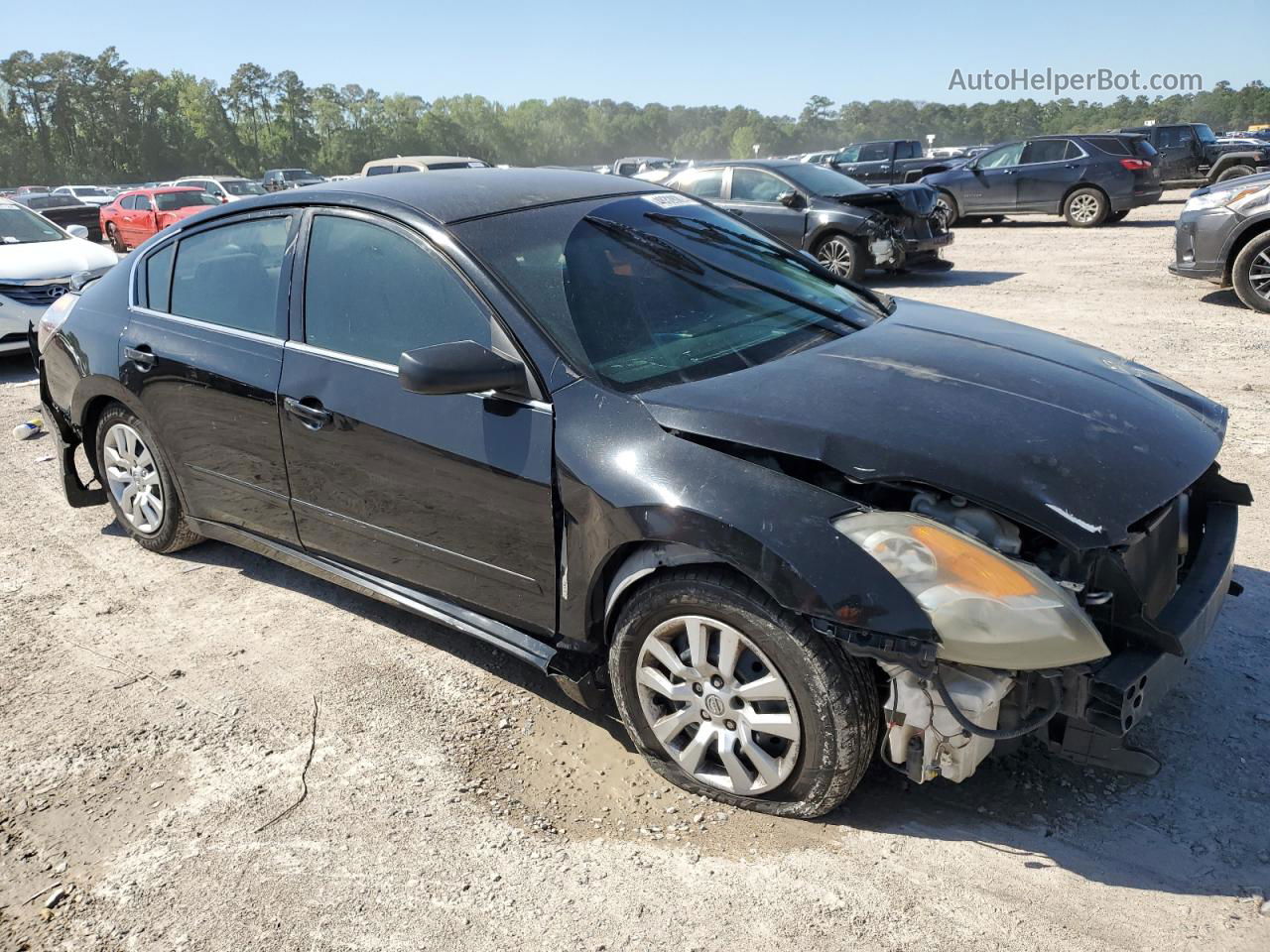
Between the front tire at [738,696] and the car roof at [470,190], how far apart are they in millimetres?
1522

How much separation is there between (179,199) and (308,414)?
21.4 m

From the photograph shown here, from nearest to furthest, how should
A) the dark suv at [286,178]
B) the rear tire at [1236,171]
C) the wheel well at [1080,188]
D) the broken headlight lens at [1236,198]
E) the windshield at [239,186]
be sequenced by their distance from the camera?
the broken headlight lens at [1236,198]
the wheel well at [1080,188]
the rear tire at [1236,171]
the windshield at [239,186]
the dark suv at [286,178]

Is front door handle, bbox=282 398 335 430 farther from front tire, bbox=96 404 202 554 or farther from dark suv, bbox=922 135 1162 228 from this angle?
dark suv, bbox=922 135 1162 228

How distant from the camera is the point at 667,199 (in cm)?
400

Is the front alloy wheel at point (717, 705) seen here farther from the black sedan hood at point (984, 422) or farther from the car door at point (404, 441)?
the black sedan hood at point (984, 422)

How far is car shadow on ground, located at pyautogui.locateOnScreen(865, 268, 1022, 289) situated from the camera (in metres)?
12.5

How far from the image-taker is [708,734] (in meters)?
2.77

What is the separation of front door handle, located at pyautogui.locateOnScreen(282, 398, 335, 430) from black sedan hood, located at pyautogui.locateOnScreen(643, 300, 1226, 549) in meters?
1.29

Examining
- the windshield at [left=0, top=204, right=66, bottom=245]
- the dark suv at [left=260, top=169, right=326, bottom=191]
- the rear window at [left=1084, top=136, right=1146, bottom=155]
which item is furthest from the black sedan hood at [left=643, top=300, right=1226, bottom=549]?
the dark suv at [left=260, top=169, right=326, bottom=191]

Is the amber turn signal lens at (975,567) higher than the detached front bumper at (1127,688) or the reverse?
higher

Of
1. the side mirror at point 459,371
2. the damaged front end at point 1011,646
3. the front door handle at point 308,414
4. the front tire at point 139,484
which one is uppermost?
the side mirror at point 459,371

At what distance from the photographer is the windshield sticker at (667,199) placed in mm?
3906

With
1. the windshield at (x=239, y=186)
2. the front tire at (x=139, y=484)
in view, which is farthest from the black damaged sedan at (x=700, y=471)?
the windshield at (x=239, y=186)

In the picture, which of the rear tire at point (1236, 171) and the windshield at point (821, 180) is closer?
the windshield at point (821, 180)
